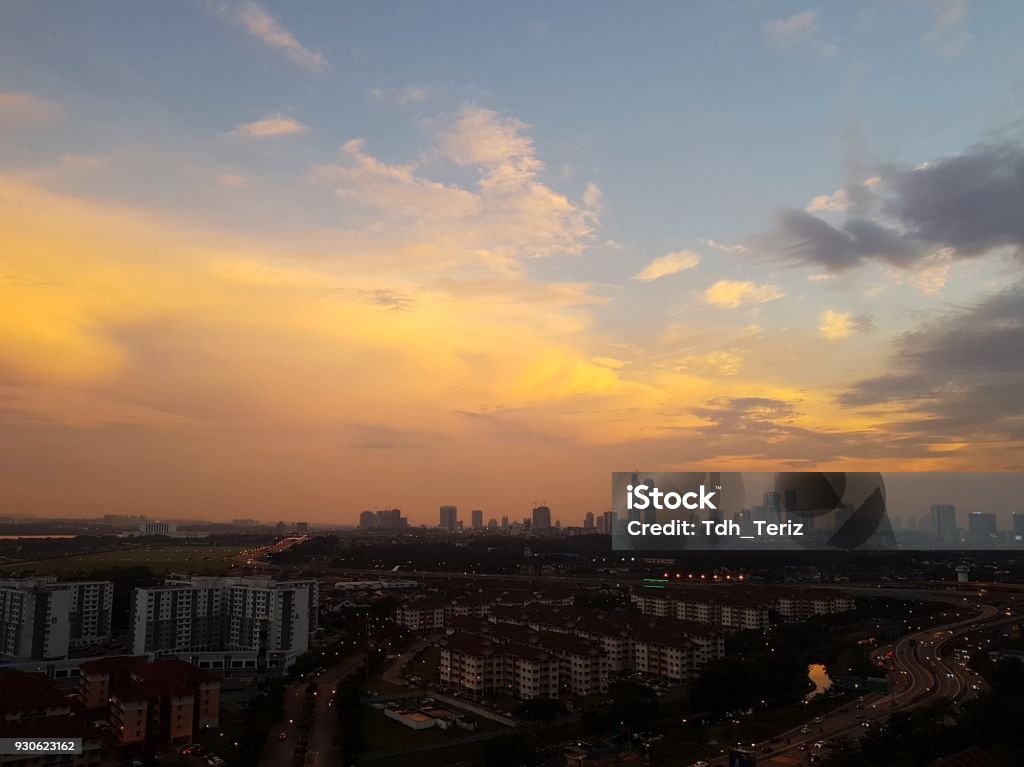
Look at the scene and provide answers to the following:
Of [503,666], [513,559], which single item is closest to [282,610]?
[503,666]

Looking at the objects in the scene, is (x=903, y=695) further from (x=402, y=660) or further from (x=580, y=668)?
(x=402, y=660)

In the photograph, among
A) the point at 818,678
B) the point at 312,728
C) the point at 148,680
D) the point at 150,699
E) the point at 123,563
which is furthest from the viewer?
the point at 123,563

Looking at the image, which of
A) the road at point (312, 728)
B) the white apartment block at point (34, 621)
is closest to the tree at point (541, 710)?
the road at point (312, 728)

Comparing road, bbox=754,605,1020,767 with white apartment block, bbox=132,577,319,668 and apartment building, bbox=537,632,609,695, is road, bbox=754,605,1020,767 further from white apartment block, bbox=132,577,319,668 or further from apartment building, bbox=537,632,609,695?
white apartment block, bbox=132,577,319,668

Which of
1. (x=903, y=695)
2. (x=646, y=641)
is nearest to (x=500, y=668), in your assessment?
(x=646, y=641)

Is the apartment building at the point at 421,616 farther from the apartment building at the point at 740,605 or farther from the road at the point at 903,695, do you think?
the road at the point at 903,695
